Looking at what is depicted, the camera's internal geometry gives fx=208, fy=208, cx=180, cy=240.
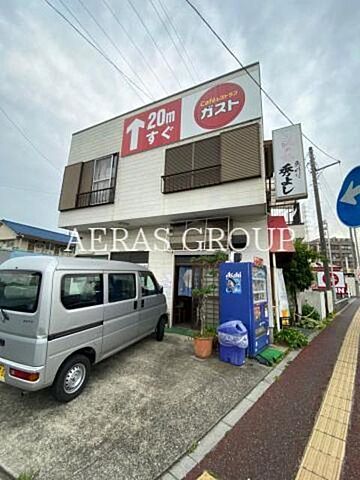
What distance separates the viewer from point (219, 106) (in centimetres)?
677

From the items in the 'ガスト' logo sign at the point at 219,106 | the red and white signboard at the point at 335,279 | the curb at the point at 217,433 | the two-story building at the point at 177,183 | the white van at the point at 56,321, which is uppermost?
the 'ガスト' logo sign at the point at 219,106

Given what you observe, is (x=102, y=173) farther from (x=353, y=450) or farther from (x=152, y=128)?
(x=353, y=450)

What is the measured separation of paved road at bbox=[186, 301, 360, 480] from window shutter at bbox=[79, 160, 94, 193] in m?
9.00

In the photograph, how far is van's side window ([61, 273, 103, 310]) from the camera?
2.93m

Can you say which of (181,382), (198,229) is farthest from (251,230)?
(181,382)

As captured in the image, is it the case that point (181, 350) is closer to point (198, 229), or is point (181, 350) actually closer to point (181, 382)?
point (181, 382)

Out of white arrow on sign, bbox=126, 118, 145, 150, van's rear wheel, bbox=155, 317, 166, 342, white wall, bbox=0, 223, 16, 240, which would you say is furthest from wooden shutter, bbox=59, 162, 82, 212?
white wall, bbox=0, 223, 16, 240

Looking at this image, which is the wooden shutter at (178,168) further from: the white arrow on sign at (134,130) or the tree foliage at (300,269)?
the tree foliage at (300,269)

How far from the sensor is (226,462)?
2.03 meters

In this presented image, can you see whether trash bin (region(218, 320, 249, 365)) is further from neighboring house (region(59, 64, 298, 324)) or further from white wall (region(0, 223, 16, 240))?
white wall (region(0, 223, 16, 240))

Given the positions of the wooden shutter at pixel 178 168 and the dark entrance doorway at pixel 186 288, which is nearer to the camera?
the wooden shutter at pixel 178 168

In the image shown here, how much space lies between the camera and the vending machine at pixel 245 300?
14.9 feet

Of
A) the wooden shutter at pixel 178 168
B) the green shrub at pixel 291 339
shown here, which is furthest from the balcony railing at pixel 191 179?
the green shrub at pixel 291 339

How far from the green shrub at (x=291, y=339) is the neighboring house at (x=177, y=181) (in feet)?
5.94
